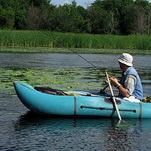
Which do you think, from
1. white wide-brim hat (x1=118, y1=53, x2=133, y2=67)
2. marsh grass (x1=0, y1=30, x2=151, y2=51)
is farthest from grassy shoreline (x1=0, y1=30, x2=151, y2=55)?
white wide-brim hat (x1=118, y1=53, x2=133, y2=67)

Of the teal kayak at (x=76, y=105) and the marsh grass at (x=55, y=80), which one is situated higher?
the teal kayak at (x=76, y=105)

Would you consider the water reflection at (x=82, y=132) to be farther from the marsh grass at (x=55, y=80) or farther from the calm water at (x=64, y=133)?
the marsh grass at (x=55, y=80)

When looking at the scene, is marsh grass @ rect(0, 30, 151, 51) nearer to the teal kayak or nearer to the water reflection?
the teal kayak

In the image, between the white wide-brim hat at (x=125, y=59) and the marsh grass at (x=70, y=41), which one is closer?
the white wide-brim hat at (x=125, y=59)

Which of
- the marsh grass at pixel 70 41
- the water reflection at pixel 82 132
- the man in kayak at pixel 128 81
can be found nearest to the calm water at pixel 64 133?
the water reflection at pixel 82 132

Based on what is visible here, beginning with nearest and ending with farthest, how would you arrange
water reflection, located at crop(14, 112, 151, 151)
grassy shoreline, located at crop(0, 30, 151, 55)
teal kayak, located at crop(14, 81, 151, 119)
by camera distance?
1. water reflection, located at crop(14, 112, 151, 151)
2. teal kayak, located at crop(14, 81, 151, 119)
3. grassy shoreline, located at crop(0, 30, 151, 55)

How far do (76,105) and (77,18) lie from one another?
59387 mm

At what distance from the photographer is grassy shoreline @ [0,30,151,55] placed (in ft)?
108

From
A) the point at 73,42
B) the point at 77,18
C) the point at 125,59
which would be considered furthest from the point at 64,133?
the point at 77,18

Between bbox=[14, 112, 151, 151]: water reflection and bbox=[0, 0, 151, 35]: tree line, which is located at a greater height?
bbox=[0, 0, 151, 35]: tree line

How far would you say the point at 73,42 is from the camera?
33719 millimetres

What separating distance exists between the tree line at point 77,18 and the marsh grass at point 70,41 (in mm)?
26038

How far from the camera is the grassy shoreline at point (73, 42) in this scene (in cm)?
3287

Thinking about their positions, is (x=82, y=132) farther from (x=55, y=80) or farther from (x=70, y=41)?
(x=70, y=41)
